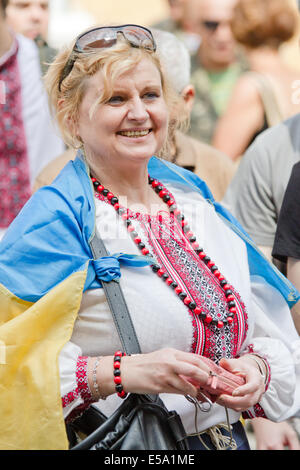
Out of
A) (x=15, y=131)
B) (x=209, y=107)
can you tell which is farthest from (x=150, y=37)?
(x=209, y=107)

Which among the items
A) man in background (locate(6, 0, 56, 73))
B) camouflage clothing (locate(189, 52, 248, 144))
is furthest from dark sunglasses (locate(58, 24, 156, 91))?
camouflage clothing (locate(189, 52, 248, 144))

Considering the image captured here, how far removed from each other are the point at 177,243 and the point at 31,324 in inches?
20.3

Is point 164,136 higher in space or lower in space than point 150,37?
lower

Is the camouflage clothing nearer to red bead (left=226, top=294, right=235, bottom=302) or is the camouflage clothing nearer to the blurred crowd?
the blurred crowd

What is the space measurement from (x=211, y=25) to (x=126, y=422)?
5.06 metres

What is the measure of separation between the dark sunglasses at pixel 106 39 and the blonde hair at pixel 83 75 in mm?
14

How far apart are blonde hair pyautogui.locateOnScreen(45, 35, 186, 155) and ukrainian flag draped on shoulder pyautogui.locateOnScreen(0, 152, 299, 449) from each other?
279 millimetres

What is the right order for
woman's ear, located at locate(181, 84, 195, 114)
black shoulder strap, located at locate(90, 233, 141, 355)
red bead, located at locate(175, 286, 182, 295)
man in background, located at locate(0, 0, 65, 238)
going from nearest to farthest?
1. black shoulder strap, located at locate(90, 233, 141, 355)
2. red bead, located at locate(175, 286, 182, 295)
3. woman's ear, located at locate(181, 84, 195, 114)
4. man in background, located at locate(0, 0, 65, 238)

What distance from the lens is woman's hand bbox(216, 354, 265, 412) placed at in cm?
217

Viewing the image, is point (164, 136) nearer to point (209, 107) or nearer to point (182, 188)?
point (182, 188)

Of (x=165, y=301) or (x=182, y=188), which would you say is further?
(x=182, y=188)

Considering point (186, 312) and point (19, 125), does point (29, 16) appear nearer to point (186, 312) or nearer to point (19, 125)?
point (19, 125)

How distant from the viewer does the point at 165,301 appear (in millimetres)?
2232

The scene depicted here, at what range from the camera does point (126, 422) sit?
2109 millimetres
